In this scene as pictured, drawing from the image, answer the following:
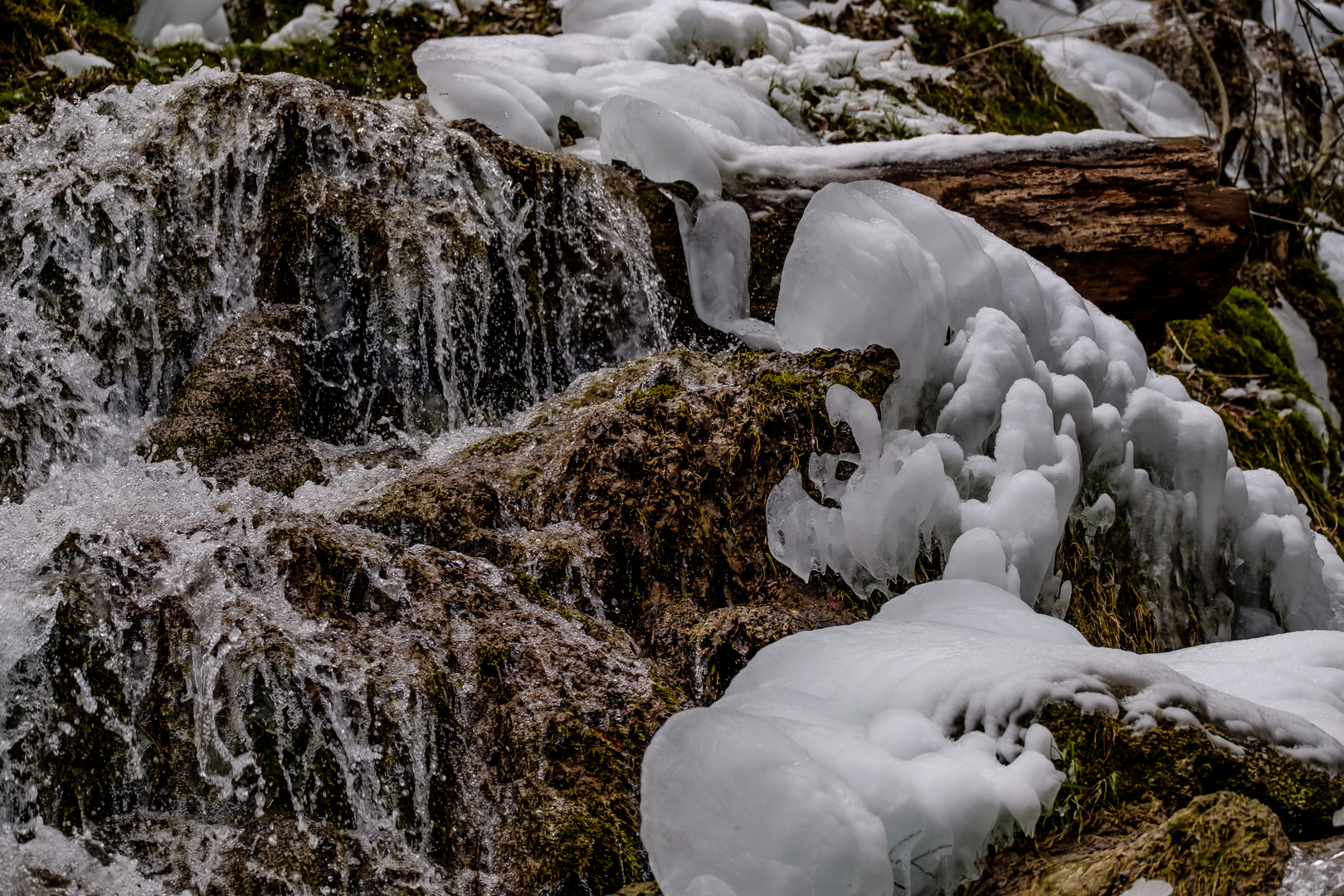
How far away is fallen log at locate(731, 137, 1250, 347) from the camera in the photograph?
4180 millimetres

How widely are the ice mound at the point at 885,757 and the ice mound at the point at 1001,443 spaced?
0.74 meters

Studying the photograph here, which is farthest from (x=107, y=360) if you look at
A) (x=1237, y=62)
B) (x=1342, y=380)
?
(x=1237, y=62)

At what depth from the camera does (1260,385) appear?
646 centimetres

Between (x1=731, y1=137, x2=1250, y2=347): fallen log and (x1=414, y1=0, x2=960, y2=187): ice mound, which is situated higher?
(x1=414, y1=0, x2=960, y2=187): ice mound

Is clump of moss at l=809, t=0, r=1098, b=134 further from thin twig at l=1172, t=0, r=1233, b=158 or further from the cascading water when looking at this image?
the cascading water

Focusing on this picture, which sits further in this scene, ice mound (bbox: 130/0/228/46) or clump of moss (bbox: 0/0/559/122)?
ice mound (bbox: 130/0/228/46)

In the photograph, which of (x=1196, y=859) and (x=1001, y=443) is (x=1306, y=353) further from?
(x=1196, y=859)

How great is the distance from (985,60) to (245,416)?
577 centimetres

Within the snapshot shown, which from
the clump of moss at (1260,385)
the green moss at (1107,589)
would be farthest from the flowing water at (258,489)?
the clump of moss at (1260,385)

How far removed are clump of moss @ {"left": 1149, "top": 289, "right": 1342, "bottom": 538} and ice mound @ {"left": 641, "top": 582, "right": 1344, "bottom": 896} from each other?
4012 millimetres

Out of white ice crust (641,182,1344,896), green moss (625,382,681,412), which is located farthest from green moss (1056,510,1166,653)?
green moss (625,382,681,412)

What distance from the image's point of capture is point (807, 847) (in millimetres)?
1592

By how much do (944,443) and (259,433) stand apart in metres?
2.07

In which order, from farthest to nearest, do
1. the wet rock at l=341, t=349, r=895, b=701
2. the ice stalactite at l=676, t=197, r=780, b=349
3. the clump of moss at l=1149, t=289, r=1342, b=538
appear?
the clump of moss at l=1149, t=289, r=1342, b=538
the ice stalactite at l=676, t=197, r=780, b=349
the wet rock at l=341, t=349, r=895, b=701
